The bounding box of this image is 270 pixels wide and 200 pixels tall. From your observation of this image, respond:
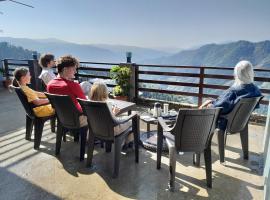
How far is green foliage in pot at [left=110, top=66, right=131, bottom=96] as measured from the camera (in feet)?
18.0

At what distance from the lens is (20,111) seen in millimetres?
5250

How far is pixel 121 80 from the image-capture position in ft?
18.1

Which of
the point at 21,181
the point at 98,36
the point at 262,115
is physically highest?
the point at 98,36

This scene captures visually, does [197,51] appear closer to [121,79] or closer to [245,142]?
[121,79]

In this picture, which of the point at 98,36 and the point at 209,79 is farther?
the point at 98,36

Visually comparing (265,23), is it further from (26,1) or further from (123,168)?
(123,168)

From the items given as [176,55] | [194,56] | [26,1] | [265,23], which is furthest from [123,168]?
[176,55]

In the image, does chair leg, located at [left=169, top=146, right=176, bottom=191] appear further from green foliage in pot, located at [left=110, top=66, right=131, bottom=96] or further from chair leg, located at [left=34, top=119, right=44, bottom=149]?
green foliage in pot, located at [left=110, top=66, right=131, bottom=96]

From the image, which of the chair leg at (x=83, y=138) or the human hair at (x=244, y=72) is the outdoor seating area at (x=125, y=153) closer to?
the chair leg at (x=83, y=138)

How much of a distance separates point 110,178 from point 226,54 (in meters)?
38.8

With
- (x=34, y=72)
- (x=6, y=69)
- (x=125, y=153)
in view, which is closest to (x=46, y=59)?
(x=125, y=153)

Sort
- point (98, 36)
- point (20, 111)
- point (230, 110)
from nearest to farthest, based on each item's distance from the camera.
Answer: point (230, 110)
point (20, 111)
point (98, 36)

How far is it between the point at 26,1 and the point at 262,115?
32.1 ft

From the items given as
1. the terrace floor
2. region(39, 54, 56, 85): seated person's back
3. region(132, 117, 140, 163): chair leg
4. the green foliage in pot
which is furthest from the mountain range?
region(132, 117, 140, 163): chair leg
